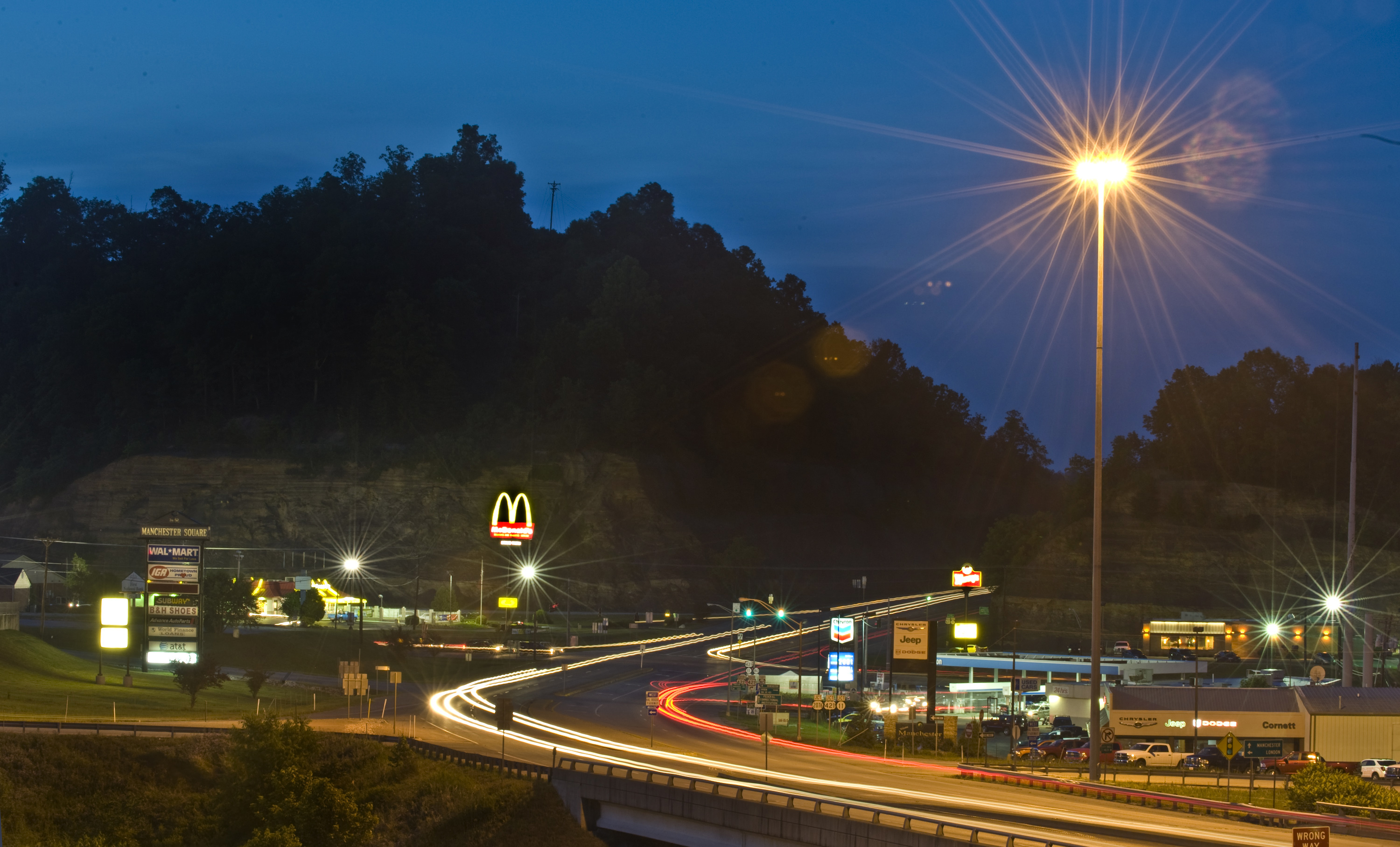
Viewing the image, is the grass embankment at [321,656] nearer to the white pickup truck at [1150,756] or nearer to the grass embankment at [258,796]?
the grass embankment at [258,796]

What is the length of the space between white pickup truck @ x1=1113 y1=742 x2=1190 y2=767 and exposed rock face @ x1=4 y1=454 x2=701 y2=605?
223 feet

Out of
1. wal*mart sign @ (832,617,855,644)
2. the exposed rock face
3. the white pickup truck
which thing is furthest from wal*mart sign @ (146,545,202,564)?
the white pickup truck

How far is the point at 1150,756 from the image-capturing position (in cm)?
4794

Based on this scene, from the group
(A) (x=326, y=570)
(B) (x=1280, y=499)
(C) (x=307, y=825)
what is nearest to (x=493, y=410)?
(A) (x=326, y=570)

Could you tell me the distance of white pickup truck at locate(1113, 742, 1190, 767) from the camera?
156 ft

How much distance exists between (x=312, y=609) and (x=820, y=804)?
73698 millimetres

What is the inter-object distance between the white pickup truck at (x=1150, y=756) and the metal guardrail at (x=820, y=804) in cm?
2100

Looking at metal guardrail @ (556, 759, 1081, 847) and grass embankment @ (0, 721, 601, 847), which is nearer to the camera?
metal guardrail @ (556, 759, 1081, 847)

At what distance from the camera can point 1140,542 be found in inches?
4023

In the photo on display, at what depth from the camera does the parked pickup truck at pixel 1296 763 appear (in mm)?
42500

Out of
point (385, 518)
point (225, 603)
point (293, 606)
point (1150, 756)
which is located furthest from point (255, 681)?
point (385, 518)

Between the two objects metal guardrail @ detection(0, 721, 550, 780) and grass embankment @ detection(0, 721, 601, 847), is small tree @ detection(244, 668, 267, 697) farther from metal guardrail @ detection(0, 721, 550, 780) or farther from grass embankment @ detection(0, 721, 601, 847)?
grass embankment @ detection(0, 721, 601, 847)

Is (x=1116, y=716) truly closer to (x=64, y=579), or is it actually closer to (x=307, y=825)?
(x=307, y=825)

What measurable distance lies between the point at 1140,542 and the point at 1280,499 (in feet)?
47.2
